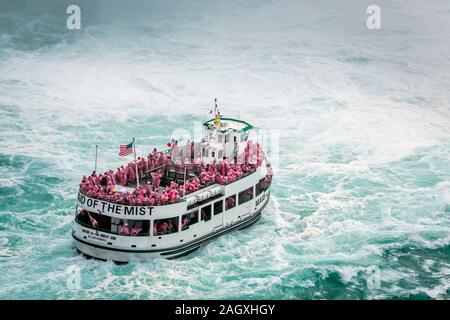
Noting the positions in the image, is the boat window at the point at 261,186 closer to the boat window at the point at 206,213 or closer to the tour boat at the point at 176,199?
the tour boat at the point at 176,199

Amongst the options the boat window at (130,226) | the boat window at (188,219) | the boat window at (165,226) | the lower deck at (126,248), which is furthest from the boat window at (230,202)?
the boat window at (130,226)

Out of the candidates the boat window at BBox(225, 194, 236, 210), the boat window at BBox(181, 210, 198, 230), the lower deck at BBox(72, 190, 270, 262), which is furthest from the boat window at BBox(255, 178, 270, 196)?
the lower deck at BBox(72, 190, 270, 262)

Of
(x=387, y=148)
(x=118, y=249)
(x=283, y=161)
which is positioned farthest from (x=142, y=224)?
(x=387, y=148)

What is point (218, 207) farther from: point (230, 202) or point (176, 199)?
point (176, 199)

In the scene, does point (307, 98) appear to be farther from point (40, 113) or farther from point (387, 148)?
point (40, 113)

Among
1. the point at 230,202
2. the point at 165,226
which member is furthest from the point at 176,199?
the point at 230,202

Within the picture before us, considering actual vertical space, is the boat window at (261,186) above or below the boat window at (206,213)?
above

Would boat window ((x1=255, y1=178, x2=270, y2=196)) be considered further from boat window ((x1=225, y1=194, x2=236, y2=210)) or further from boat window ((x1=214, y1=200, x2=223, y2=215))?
boat window ((x1=214, y1=200, x2=223, y2=215))

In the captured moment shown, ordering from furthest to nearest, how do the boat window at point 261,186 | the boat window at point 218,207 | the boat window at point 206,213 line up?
the boat window at point 261,186 → the boat window at point 218,207 → the boat window at point 206,213
